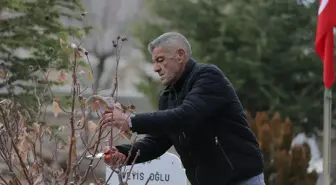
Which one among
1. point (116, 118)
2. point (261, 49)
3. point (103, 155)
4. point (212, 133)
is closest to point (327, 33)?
point (212, 133)

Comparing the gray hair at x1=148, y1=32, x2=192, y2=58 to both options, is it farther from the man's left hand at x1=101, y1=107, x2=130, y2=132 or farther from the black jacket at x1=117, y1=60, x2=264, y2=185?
the man's left hand at x1=101, y1=107, x2=130, y2=132

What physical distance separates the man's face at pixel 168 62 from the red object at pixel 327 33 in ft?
16.7

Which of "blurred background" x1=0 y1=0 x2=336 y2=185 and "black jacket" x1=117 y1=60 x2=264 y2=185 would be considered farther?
"blurred background" x1=0 y1=0 x2=336 y2=185

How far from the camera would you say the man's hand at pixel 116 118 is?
11.5ft

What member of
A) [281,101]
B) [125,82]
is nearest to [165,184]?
[281,101]

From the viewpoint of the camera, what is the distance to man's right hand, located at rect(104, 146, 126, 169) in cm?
374

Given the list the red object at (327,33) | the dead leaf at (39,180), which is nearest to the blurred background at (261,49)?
the red object at (327,33)

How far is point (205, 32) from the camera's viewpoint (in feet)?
53.5

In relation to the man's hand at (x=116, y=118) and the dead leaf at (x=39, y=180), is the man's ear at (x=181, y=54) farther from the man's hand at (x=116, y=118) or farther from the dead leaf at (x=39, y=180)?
the dead leaf at (x=39, y=180)

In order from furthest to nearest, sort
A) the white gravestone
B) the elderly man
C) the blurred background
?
the blurred background → the white gravestone → the elderly man

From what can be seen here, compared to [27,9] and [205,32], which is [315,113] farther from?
[27,9]

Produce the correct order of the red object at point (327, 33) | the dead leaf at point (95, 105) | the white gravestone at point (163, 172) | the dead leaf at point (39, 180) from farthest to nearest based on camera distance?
1. the red object at point (327, 33)
2. the white gravestone at point (163, 172)
3. the dead leaf at point (39, 180)
4. the dead leaf at point (95, 105)

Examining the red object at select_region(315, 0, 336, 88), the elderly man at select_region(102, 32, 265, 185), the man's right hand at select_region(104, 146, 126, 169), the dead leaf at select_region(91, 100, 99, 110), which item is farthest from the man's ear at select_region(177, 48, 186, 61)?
the red object at select_region(315, 0, 336, 88)

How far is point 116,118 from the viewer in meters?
3.54
